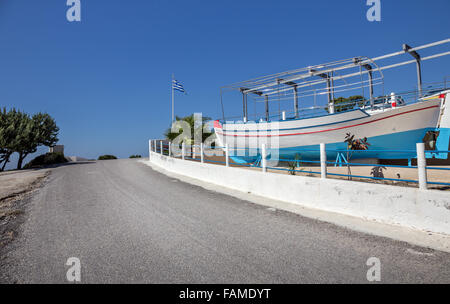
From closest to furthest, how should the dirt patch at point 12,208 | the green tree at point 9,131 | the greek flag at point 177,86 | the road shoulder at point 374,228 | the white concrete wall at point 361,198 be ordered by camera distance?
the road shoulder at point 374,228
the white concrete wall at point 361,198
the dirt patch at point 12,208
the green tree at point 9,131
the greek flag at point 177,86

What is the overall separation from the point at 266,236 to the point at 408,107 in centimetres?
1040

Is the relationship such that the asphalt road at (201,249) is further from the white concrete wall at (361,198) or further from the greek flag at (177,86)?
the greek flag at (177,86)

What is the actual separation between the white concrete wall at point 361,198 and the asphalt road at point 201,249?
2.88 ft

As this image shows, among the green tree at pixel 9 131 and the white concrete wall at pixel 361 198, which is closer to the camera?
the white concrete wall at pixel 361 198

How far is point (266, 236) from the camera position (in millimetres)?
4777

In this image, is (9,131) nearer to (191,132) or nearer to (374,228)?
(191,132)

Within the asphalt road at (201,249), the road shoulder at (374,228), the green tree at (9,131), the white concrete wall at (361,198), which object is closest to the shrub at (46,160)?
the green tree at (9,131)

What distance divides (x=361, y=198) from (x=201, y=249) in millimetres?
3839

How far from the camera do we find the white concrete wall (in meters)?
4.52

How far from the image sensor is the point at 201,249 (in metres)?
4.18

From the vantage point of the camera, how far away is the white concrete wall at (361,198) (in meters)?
4.52

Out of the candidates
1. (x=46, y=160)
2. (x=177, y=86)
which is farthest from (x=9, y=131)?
(x=177, y=86)
